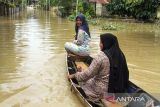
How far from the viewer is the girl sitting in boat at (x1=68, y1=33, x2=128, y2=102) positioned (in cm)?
553

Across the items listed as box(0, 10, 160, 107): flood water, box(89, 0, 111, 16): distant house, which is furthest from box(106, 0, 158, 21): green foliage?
box(0, 10, 160, 107): flood water

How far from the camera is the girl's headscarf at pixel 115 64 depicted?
5.49 metres

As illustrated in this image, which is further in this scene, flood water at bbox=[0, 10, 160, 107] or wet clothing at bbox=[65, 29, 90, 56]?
wet clothing at bbox=[65, 29, 90, 56]

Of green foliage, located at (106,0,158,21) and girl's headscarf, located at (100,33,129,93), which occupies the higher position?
green foliage, located at (106,0,158,21)

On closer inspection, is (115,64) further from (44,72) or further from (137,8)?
(137,8)

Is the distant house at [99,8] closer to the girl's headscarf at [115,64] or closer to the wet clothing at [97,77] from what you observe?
the wet clothing at [97,77]

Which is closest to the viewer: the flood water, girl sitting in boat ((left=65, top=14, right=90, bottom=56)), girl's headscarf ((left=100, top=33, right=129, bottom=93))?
girl's headscarf ((left=100, top=33, right=129, bottom=93))

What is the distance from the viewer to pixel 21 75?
30.6 feet

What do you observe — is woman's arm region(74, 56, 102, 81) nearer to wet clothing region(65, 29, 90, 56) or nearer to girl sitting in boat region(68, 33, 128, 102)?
girl sitting in boat region(68, 33, 128, 102)

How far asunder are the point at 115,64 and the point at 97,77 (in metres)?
0.50

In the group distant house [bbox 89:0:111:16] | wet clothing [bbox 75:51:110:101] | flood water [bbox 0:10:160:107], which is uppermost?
distant house [bbox 89:0:111:16]

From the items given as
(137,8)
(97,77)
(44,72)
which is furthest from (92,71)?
(137,8)

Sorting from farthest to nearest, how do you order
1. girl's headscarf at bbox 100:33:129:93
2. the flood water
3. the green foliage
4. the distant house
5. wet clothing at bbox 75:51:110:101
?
1. the distant house
2. the green foliage
3. the flood water
4. wet clothing at bbox 75:51:110:101
5. girl's headscarf at bbox 100:33:129:93

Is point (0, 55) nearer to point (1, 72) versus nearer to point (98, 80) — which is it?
point (1, 72)
